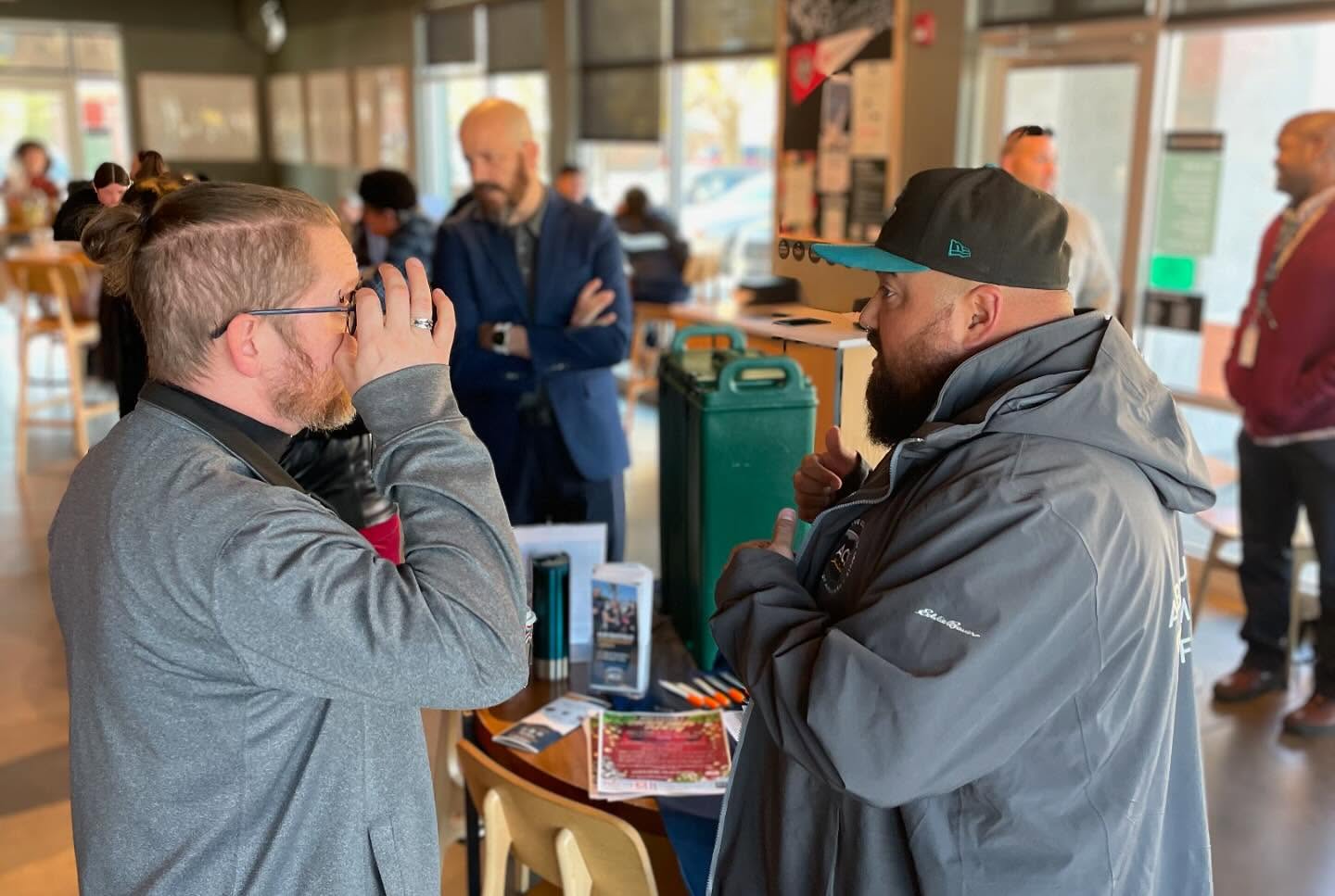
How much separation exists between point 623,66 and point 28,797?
264 inches

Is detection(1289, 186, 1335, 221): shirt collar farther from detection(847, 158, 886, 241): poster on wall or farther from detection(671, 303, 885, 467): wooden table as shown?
detection(847, 158, 886, 241): poster on wall

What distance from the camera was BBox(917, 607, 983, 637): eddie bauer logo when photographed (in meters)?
1.09

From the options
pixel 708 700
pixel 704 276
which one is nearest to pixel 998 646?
pixel 708 700

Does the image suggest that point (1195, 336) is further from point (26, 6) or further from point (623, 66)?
point (26, 6)

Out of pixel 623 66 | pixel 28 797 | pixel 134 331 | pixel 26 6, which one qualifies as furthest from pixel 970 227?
pixel 26 6

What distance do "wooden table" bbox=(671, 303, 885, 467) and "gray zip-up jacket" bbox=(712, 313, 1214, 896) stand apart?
27cm

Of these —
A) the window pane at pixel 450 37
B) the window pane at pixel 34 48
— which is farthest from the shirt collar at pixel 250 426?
the window pane at pixel 34 48

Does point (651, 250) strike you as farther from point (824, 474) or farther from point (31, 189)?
point (824, 474)

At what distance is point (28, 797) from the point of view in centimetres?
305

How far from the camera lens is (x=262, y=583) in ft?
3.20

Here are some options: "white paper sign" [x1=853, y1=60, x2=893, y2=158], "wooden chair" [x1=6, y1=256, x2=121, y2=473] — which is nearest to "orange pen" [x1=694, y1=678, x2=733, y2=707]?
"white paper sign" [x1=853, y1=60, x2=893, y2=158]

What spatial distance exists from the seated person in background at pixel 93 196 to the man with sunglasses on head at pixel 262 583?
677 millimetres

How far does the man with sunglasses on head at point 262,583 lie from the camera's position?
1.00 m

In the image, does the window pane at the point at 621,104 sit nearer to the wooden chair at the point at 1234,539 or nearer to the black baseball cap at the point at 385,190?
the black baseball cap at the point at 385,190
